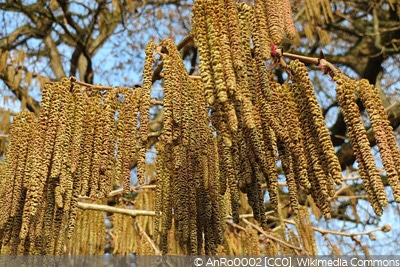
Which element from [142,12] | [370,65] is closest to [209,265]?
[370,65]

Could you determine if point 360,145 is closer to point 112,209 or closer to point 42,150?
point 42,150

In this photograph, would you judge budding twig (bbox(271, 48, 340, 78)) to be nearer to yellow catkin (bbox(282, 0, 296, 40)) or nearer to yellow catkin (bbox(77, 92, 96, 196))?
yellow catkin (bbox(282, 0, 296, 40))

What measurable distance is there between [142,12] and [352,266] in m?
4.12

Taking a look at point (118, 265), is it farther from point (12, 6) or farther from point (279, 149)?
point (12, 6)

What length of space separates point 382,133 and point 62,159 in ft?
2.62

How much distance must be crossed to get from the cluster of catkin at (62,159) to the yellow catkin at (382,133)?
547 mm

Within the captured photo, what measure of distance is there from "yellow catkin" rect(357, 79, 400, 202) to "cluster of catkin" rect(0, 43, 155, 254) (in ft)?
1.79

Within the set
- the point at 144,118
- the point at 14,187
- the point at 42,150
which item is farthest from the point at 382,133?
the point at 14,187

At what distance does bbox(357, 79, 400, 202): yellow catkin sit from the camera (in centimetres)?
113

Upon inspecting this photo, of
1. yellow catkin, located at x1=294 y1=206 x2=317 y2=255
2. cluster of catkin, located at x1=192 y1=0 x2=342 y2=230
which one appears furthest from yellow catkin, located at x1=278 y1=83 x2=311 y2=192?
yellow catkin, located at x1=294 y1=206 x2=317 y2=255

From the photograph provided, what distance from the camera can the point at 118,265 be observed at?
2656 millimetres

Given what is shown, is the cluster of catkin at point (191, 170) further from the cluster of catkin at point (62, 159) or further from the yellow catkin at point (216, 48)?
the yellow catkin at point (216, 48)

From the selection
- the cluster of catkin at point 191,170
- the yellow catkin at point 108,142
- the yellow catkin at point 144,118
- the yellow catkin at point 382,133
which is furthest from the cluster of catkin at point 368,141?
the yellow catkin at point 108,142

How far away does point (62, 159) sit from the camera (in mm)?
1294
